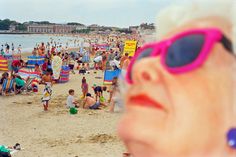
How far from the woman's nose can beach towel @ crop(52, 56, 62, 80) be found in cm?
1544

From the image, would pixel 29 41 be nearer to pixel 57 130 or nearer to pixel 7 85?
pixel 7 85

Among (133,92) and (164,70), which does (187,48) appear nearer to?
(164,70)

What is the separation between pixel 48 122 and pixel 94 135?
1948mm

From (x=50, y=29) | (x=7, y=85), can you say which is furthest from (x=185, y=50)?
(x=50, y=29)

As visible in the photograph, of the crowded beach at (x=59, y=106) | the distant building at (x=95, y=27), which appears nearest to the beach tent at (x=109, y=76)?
the crowded beach at (x=59, y=106)

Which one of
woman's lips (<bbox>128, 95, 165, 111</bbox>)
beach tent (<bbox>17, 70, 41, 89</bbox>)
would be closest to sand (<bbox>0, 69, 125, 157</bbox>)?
beach tent (<bbox>17, 70, 41, 89</bbox>)

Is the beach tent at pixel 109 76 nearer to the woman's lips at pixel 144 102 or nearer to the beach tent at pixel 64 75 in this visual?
the beach tent at pixel 64 75

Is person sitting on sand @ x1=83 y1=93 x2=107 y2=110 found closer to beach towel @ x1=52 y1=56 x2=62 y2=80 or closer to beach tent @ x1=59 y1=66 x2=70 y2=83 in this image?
beach towel @ x1=52 y1=56 x2=62 y2=80

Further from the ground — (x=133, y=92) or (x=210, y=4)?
(x=210, y=4)

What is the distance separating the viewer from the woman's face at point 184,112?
55.0 inches

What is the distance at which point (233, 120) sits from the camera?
145 cm

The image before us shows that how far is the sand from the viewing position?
8062mm

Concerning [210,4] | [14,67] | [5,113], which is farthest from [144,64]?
[14,67]

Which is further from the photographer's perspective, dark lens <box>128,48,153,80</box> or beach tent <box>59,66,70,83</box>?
beach tent <box>59,66,70,83</box>
